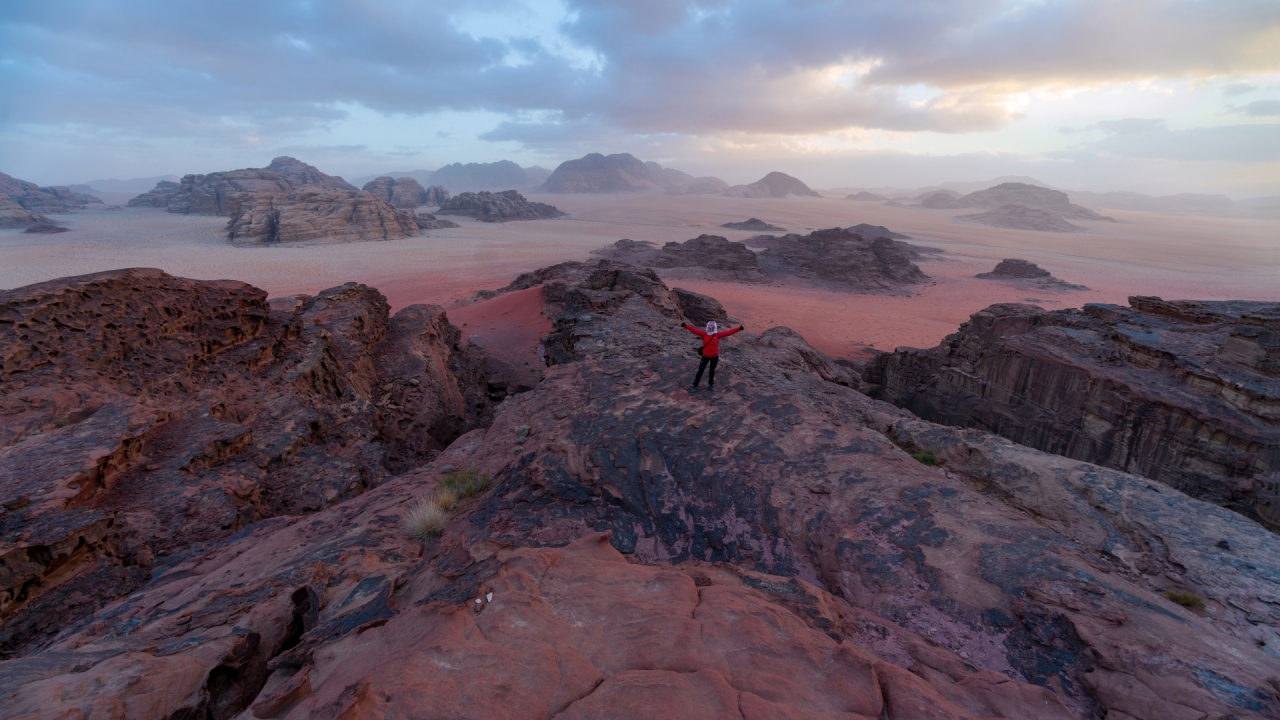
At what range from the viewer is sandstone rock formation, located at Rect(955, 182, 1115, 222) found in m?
107

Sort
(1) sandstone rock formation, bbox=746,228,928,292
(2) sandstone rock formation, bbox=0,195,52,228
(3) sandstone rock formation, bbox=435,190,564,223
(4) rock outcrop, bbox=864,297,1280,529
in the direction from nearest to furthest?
(4) rock outcrop, bbox=864,297,1280,529 → (1) sandstone rock formation, bbox=746,228,928,292 → (2) sandstone rock formation, bbox=0,195,52,228 → (3) sandstone rock formation, bbox=435,190,564,223

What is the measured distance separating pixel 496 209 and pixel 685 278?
52394mm

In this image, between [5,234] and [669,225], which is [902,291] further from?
[5,234]

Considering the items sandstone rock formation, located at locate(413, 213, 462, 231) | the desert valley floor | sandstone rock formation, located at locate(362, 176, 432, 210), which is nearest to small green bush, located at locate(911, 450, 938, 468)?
the desert valley floor

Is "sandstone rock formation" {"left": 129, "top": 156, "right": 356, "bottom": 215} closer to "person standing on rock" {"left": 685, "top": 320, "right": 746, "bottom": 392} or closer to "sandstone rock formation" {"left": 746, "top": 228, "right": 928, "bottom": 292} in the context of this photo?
"sandstone rock formation" {"left": 746, "top": 228, "right": 928, "bottom": 292}

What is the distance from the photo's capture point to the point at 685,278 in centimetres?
3459

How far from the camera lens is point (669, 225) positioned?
7881cm

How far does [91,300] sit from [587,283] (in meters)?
11.8

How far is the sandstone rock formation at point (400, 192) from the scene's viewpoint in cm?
9000

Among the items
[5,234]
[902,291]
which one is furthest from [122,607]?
[5,234]

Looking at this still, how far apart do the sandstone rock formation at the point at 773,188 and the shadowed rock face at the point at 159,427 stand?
15731cm

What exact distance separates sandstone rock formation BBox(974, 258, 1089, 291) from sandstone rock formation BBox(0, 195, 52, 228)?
317ft

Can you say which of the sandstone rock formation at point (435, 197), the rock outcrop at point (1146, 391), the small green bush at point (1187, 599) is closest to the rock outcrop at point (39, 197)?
the sandstone rock formation at point (435, 197)

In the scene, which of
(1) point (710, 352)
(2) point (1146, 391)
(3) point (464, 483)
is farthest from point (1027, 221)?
(3) point (464, 483)
